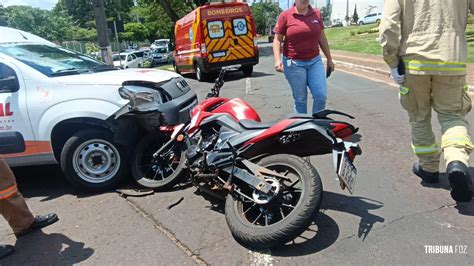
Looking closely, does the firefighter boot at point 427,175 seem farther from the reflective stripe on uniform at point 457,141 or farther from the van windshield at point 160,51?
the van windshield at point 160,51

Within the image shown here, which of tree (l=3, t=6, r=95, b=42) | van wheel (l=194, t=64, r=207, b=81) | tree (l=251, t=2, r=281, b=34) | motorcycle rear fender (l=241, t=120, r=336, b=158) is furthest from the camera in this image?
tree (l=251, t=2, r=281, b=34)

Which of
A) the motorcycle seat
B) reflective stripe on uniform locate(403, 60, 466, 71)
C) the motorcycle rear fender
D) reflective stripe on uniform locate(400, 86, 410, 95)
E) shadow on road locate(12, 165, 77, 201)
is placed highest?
reflective stripe on uniform locate(403, 60, 466, 71)

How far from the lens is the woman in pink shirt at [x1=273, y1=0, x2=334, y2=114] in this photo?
473 centimetres

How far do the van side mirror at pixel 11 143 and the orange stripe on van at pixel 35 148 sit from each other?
4 centimetres

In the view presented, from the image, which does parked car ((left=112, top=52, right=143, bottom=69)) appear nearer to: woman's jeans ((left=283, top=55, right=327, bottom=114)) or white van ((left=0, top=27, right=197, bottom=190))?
white van ((left=0, top=27, right=197, bottom=190))

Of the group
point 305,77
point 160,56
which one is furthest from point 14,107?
point 160,56

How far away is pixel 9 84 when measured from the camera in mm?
4418

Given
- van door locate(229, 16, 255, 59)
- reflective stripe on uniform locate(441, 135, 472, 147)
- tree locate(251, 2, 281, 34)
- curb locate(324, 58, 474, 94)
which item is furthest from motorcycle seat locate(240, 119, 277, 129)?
tree locate(251, 2, 281, 34)

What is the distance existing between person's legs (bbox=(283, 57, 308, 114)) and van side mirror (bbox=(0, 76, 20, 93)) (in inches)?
123

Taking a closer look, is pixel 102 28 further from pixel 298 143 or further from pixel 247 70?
pixel 298 143

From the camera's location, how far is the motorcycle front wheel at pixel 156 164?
439 cm

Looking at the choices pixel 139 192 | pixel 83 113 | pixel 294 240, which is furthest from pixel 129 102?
pixel 294 240

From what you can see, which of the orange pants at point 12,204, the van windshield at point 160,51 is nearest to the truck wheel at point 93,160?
the orange pants at point 12,204

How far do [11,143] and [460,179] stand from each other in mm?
4500
